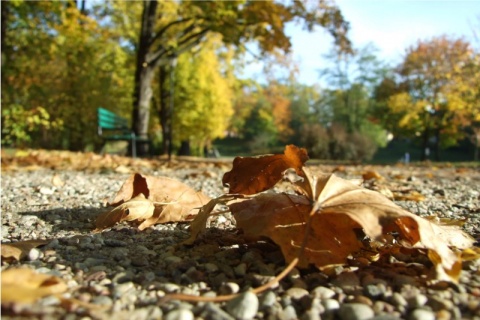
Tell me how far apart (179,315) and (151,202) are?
Answer: 0.88 meters

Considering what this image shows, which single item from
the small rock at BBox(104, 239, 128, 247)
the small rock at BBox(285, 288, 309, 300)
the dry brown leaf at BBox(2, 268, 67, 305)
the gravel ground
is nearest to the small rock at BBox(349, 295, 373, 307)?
the gravel ground

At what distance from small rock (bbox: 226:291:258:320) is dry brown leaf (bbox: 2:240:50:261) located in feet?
2.14

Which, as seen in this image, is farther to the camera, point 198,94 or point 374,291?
point 198,94

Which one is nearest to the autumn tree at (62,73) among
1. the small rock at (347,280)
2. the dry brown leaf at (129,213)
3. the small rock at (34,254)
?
the dry brown leaf at (129,213)

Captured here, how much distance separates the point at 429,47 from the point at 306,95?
2702 centimetres

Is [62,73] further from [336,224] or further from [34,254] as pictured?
[336,224]

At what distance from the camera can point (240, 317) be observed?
0.90 meters

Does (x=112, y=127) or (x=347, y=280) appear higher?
(x=112, y=127)

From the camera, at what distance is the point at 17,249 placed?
4.03 feet

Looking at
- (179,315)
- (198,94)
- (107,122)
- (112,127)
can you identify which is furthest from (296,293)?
(198,94)

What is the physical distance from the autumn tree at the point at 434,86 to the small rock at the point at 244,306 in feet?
76.0

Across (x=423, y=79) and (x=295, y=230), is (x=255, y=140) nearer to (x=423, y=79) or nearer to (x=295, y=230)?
(x=423, y=79)

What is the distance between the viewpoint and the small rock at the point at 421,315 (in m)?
0.91

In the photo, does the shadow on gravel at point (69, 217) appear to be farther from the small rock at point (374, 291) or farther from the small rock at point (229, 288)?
the small rock at point (374, 291)
